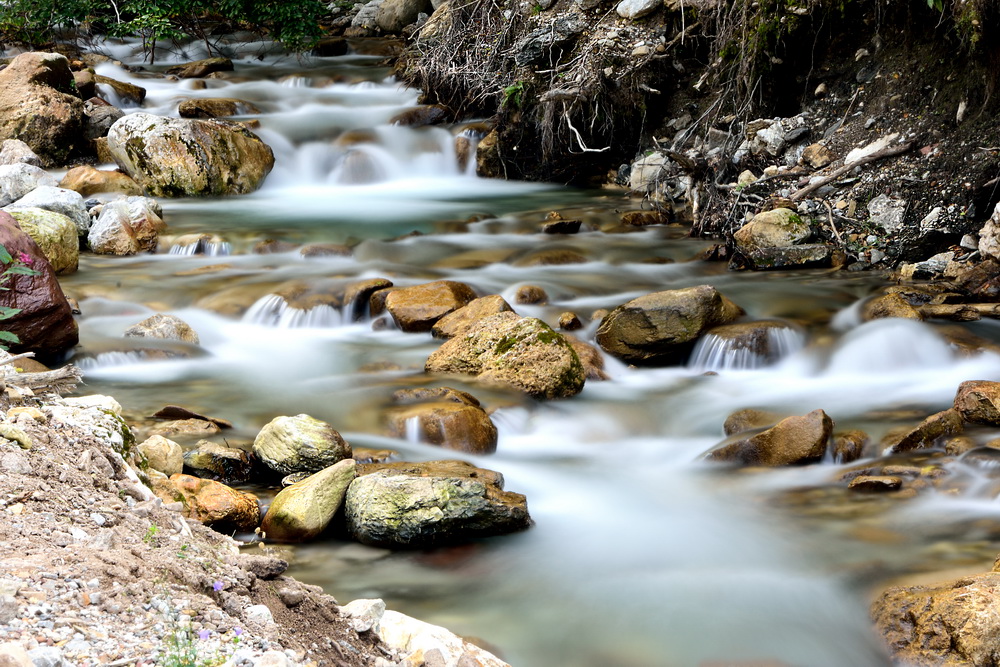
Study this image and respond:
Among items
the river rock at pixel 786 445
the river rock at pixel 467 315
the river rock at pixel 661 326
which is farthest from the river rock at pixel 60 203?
the river rock at pixel 786 445

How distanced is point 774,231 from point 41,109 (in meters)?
9.25

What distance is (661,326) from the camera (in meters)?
6.13

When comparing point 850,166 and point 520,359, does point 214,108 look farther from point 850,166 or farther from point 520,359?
point 520,359

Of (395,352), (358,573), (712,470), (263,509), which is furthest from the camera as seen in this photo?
(395,352)

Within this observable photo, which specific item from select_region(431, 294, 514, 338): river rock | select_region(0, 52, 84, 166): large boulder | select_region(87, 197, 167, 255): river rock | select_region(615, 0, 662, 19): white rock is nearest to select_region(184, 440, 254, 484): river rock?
select_region(431, 294, 514, 338): river rock

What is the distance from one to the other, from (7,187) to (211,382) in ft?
16.5

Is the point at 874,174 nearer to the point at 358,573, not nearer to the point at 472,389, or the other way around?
the point at 472,389

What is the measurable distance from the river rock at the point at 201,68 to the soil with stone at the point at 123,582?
13.2 metres

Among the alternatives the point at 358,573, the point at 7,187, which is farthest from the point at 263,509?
the point at 7,187

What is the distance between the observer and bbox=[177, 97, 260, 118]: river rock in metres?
12.5

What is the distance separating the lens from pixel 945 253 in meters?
7.12

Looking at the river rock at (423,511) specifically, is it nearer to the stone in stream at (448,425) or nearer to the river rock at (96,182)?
the stone in stream at (448,425)

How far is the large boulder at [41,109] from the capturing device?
11391 mm

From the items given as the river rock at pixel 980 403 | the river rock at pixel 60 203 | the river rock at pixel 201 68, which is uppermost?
the river rock at pixel 201 68
